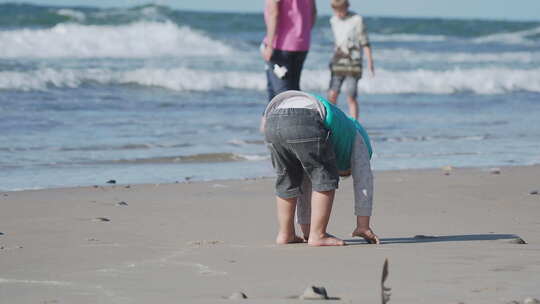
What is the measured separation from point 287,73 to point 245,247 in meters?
2.80

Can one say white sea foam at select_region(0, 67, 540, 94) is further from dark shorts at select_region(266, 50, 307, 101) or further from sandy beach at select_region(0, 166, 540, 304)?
sandy beach at select_region(0, 166, 540, 304)

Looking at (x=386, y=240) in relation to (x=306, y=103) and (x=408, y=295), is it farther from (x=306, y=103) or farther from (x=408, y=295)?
(x=408, y=295)

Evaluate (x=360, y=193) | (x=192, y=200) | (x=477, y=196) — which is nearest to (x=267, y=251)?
(x=360, y=193)

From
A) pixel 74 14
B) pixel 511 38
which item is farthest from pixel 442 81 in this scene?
pixel 511 38

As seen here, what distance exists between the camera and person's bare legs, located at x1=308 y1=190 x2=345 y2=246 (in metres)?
4.42

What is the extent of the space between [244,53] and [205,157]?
16745 millimetres

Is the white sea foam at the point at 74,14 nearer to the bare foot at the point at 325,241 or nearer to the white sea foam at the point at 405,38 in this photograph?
the white sea foam at the point at 405,38

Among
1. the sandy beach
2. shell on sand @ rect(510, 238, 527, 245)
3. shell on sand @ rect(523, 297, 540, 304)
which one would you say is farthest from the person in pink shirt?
shell on sand @ rect(523, 297, 540, 304)

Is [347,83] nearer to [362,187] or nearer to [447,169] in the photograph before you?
[447,169]

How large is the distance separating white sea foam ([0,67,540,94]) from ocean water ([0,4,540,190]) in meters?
0.04

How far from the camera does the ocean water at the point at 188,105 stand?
8.12 m

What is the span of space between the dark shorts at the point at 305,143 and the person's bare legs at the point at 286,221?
0.66 feet

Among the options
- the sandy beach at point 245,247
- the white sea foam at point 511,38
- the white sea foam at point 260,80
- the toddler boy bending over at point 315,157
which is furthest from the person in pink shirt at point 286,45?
the white sea foam at point 511,38

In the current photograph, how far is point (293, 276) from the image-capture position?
3.67m
